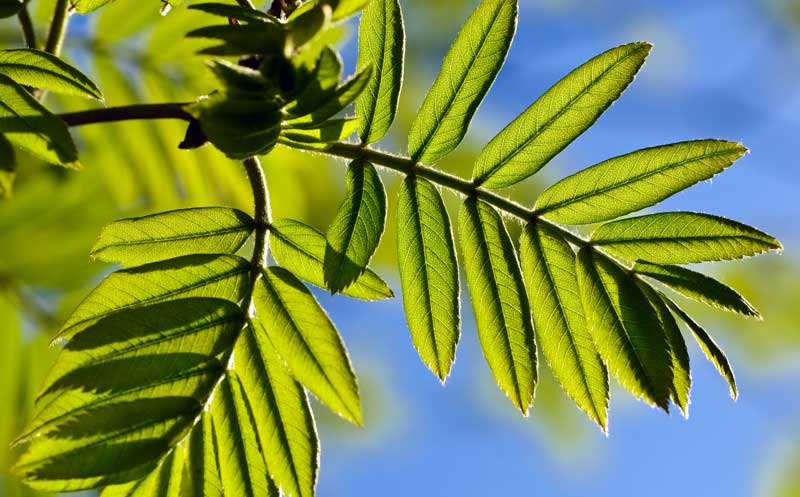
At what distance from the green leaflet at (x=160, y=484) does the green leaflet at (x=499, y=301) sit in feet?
1.80

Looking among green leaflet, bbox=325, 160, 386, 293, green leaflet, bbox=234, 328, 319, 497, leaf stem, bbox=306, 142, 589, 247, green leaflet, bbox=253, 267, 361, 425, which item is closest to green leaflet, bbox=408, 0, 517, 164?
leaf stem, bbox=306, 142, 589, 247

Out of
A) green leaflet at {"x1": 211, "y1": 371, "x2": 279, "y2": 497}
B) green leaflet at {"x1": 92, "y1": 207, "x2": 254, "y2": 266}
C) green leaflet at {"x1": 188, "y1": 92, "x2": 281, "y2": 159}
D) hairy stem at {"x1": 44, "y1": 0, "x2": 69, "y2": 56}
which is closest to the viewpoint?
green leaflet at {"x1": 188, "y1": 92, "x2": 281, "y2": 159}

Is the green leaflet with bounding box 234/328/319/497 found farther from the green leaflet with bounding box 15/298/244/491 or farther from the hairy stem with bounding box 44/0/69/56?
the hairy stem with bounding box 44/0/69/56

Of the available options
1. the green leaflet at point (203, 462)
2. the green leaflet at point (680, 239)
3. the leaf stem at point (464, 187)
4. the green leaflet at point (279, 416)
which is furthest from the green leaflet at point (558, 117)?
the green leaflet at point (203, 462)

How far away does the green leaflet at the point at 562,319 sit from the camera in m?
1.46

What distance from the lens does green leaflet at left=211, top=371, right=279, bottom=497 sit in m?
1.34

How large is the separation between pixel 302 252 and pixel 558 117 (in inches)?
20.8

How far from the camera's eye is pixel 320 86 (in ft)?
3.95

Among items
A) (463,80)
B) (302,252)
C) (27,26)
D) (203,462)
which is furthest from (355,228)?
(27,26)

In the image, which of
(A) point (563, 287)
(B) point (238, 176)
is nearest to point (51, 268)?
(B) point (238, 176)

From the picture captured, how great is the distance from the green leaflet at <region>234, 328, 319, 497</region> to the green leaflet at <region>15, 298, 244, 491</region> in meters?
0.05

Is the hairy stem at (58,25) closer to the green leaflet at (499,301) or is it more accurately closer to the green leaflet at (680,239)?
the green leaflet at (499,301)

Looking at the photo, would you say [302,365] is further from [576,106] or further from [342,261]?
[576,106]

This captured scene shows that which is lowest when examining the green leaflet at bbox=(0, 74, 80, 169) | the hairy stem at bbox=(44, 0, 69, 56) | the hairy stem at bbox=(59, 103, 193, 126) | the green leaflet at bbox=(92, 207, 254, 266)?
the green leaflet at bbox=(92, 207, 254, 266)
